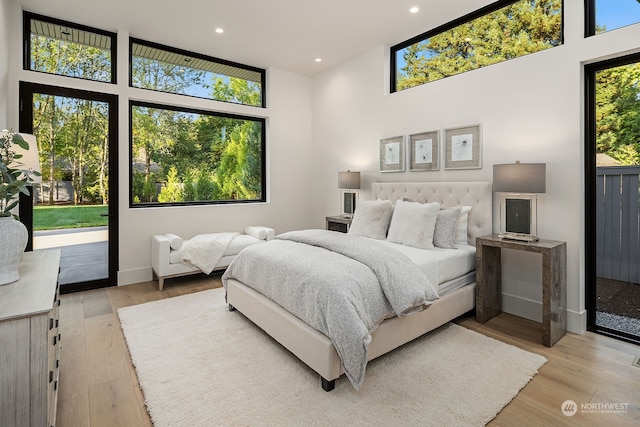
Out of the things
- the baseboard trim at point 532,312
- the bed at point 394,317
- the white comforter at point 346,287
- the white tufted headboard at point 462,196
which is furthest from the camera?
the white tufted headboard at point 462,196

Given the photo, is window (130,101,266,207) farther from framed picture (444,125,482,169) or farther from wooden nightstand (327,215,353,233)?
framed picture (444,125,482,169)

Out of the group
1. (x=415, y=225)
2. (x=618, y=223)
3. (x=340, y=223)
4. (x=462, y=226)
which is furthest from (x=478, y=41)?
(x=340, y=223)

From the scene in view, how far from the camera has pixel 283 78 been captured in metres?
5.46

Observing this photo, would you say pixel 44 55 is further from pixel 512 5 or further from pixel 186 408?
pixel 512 5

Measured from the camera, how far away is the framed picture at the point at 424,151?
388cm

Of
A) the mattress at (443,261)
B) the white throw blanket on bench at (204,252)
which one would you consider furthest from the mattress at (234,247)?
the mattress at (443,261)

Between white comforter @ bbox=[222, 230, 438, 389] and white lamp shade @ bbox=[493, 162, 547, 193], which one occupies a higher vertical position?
white lamp shade @ bbox=[493, 162, 547, 193]

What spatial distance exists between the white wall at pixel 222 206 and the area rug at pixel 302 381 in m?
1.67

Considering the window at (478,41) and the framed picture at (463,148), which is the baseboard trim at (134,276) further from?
the window at (478,41)

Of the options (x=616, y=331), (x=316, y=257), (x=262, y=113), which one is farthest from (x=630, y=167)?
(x=262, y=113)

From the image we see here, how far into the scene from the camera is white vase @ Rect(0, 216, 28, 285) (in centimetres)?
157

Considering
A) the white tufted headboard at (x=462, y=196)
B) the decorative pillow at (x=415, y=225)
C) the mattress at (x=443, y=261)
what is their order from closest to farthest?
the mattress at (x=443, y=261), the decorative pillow at (x=415, y=225), the white tufted headboard at (x=462, y=196)

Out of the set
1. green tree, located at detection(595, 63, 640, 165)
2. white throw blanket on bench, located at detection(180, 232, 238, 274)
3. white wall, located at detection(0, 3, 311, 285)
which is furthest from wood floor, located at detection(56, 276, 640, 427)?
green tree, located at detection(595, 63, 640, 165)

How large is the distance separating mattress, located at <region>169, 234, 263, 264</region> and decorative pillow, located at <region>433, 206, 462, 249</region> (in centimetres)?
241
